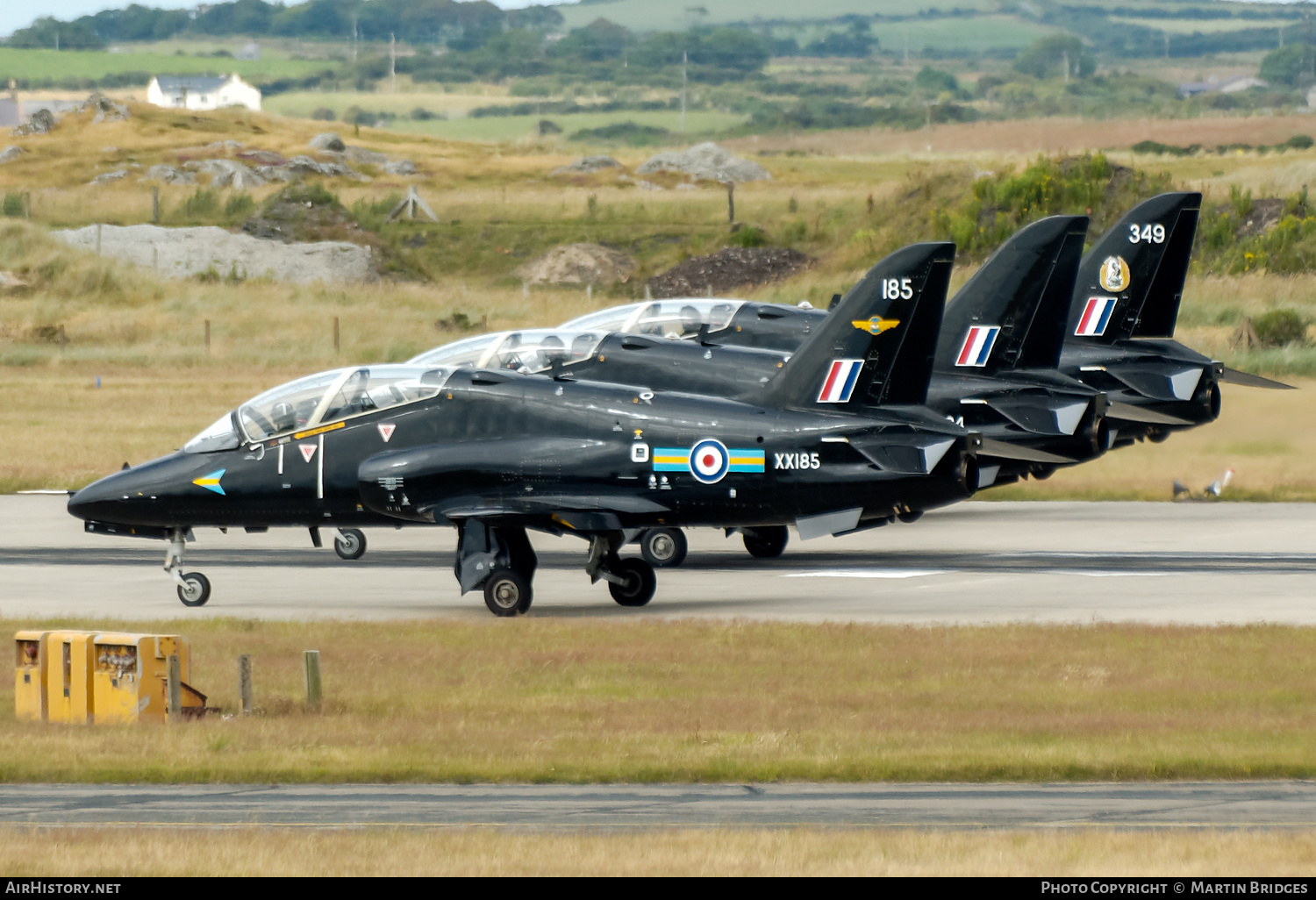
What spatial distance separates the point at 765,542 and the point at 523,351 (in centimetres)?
523

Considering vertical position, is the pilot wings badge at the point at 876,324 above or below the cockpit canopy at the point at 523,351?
above

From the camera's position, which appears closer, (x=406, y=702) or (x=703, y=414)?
(x=406, y=702)

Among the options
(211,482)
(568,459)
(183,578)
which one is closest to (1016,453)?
(568,459)

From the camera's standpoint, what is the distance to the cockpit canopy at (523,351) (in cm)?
2919

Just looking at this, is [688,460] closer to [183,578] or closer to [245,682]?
[183,578]

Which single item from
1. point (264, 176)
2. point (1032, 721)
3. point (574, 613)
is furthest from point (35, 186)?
point (1032, 721)

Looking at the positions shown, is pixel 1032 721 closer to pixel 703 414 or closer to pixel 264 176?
pixel 703 414

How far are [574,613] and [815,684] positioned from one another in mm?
6376

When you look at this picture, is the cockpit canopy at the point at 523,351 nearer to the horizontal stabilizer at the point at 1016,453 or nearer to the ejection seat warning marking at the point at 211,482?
the ejection seat warning marking at the point at 211,482

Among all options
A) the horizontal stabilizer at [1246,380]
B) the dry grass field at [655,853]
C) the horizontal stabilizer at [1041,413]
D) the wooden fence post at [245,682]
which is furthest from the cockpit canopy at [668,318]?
the dry grass field at [655,853]

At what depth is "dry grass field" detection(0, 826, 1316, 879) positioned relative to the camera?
11.7 meters

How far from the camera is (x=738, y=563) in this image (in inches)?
1184

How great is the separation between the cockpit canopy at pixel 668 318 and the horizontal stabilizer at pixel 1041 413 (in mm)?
5094

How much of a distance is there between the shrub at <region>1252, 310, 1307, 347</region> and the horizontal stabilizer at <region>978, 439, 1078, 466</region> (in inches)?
1120
